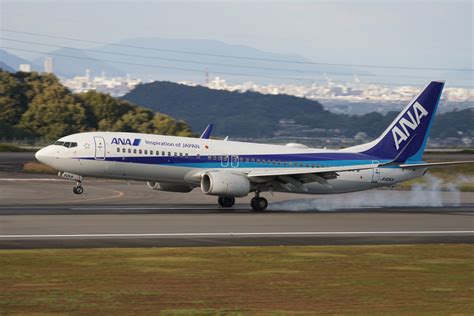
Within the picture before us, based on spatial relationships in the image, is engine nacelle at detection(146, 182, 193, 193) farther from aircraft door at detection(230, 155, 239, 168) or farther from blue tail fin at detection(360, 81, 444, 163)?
blue tail fin at detection(360, 81, 444, 163)

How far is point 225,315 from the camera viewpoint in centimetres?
1808

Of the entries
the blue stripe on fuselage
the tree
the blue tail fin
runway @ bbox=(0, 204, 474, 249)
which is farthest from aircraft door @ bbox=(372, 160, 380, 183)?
the tree

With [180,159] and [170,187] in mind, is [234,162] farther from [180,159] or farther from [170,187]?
[170,187]

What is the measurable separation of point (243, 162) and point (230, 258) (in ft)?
61.3

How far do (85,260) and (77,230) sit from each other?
7.69 metres

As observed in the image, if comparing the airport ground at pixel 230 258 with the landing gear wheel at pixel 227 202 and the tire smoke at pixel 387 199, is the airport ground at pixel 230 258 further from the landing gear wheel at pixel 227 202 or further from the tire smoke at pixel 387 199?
the tire smoke at pixel 387 199

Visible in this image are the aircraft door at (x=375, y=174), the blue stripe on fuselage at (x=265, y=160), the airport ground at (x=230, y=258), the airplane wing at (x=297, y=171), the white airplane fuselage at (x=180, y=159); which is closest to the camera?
the airport ground at (x=230, y=258)

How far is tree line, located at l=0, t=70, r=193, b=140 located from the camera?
11425 cm

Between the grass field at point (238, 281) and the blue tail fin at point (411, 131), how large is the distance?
18583 mm

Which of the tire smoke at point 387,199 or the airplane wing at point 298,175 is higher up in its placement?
the airplane wing at point 298,175

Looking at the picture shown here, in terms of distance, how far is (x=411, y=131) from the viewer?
4694 centimetres

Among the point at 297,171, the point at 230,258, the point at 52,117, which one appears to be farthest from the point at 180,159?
the point at 52,117

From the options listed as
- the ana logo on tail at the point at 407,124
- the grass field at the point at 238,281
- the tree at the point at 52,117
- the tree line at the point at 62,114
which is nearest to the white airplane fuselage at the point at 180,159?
the ana logo on tail at the point at 407,124

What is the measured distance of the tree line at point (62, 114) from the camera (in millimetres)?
114250
